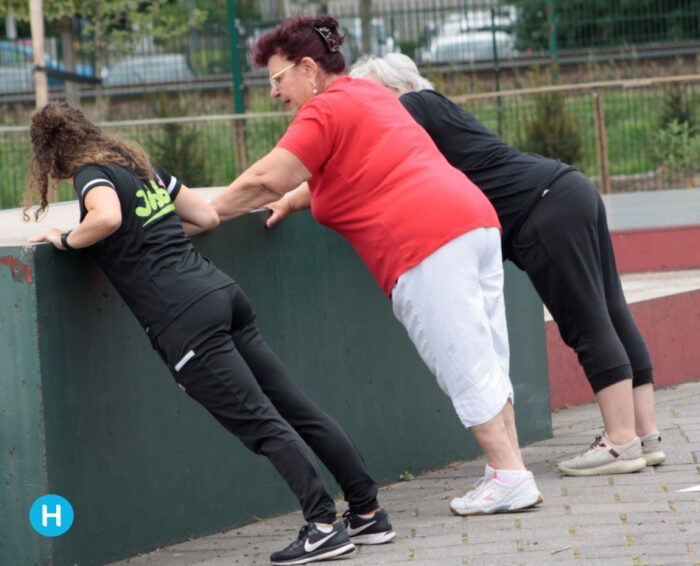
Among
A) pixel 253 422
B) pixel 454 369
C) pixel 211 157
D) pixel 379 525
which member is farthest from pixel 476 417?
pixel 211 157

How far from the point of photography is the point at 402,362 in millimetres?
5328

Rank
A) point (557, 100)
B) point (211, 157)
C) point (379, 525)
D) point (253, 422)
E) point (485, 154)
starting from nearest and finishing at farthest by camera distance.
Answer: point (253, 422) < point (379, 525) < point (485, 154) < point (557, 100) < point (211, 157)

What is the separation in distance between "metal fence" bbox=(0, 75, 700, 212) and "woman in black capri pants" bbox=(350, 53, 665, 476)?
6.88 metres

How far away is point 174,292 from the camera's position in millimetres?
3971

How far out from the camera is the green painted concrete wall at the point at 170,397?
4098 millimetres

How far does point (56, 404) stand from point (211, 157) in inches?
397

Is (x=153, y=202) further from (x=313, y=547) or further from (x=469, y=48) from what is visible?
(x=469, y=48)

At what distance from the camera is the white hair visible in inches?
189

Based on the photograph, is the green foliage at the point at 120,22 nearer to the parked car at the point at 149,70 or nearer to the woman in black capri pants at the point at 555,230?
the parked car at the point at 149,70

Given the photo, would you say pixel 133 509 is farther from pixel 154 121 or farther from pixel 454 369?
pixel 154 121

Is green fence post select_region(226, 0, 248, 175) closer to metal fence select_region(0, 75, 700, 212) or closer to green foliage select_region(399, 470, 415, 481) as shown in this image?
metal fence select_region(0, 75, 700, 212)

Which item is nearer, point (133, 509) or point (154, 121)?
point (133, 509)

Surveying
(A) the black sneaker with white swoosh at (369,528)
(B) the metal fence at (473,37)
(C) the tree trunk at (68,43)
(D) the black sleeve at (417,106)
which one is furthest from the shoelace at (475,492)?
(C) the tree trunk at (68,43)

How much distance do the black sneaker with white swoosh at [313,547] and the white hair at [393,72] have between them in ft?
5.20
